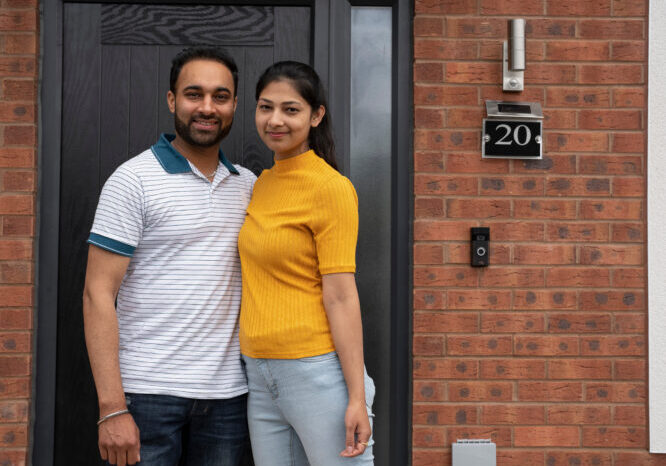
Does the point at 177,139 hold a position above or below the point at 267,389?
above

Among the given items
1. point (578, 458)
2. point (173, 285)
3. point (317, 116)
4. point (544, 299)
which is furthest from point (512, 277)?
point (173, 285)

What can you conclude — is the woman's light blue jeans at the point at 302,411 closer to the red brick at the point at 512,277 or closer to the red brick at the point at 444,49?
the red brick at the point at 512,277

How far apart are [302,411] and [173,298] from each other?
0.54 m

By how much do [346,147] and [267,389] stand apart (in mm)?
1218

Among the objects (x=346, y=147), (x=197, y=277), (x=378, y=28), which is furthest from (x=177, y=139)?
(x=378, y=28)

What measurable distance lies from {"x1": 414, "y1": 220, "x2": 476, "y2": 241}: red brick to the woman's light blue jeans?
33.5 inches

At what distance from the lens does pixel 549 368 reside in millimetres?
2525

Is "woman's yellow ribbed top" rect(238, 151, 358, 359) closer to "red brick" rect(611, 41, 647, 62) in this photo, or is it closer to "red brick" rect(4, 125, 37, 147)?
"red brick" rect(4, 125, 37, 147)

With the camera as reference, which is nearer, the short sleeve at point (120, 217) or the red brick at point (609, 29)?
the short sleeve at point (120, 217)

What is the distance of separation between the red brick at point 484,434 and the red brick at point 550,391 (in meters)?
0.16

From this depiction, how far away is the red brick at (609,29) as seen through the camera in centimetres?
258

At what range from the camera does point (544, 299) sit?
2533 millimetres

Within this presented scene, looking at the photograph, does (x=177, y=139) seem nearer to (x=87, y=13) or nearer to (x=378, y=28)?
(x=87, y=13)
